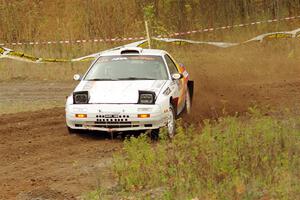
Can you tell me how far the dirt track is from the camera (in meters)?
9.18

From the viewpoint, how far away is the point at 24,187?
9.21 m

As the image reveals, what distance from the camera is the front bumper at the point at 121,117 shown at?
11984 millimetres

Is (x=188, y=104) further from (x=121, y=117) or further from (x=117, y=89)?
(x=121, y=117)

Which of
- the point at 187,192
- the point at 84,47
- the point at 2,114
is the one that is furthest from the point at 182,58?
the point at 187,192

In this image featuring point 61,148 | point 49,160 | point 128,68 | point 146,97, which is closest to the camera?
point 49,160

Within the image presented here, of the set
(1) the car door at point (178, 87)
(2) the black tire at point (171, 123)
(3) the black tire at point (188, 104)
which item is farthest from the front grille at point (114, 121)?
(3) the black tire at point (188, 104)

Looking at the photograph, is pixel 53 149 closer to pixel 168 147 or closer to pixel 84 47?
pixel 168 147

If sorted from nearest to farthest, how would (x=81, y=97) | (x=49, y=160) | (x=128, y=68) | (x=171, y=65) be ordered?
(x=49, y=160) → (x=81, y=97) → (x=128, y=68) → (x=171, y=65)

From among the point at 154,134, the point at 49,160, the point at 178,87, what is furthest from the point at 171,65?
the point at 49,160

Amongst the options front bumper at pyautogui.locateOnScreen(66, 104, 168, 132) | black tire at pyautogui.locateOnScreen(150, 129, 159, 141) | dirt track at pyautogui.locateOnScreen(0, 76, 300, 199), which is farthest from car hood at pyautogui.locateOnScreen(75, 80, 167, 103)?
dirt track at pyautogui.locateOnScreen(0, 76, 300, 199)

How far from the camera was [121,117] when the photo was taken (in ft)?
39.3

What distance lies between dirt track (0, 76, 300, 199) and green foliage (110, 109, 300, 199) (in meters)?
0.61

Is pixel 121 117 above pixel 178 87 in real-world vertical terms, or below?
below

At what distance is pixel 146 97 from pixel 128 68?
1470mm
